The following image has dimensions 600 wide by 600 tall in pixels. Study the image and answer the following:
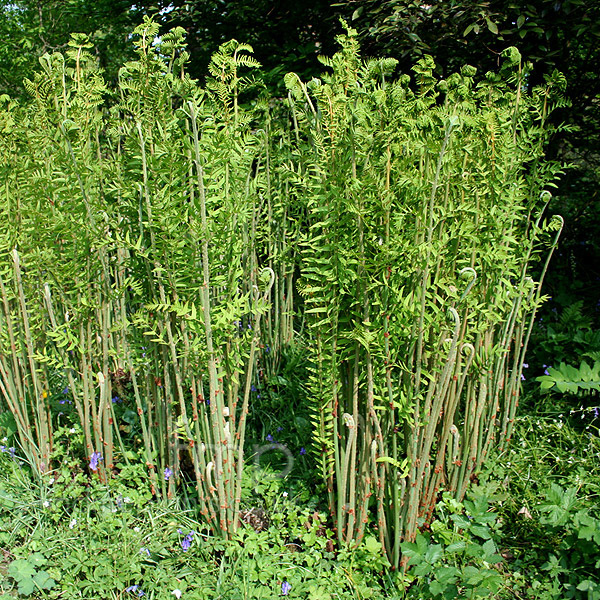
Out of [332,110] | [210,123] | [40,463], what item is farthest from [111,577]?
[332,110]

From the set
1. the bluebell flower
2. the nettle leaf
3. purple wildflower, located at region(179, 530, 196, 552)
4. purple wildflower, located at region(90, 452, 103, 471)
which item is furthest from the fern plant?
the nettle leaf

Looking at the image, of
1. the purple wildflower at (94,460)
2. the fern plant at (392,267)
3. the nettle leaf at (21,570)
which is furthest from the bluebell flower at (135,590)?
the fern plant at (392,267)

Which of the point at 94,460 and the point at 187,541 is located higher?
the point at 94,460

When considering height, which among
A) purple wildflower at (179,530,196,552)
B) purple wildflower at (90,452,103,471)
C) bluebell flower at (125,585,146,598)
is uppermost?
purple wildflower at (90,452,103,471)

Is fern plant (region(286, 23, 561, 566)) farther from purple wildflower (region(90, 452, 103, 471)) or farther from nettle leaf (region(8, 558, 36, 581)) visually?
nettle leaf (region(8, 558, 36, 581))

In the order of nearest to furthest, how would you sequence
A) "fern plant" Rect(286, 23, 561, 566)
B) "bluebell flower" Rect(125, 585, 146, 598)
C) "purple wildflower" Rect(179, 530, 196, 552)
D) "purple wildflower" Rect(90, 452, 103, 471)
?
"fern plant" Rect(286, 23, 561, 566) < "bluebell flower" Rect(125, 585, 146, 598) < "purple wildflower" Rect(179, 530, 196, 552) < "purple wildflower" Rect(90, 452, 103, 471)

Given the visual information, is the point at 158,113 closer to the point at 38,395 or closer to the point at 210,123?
the point at 210,123

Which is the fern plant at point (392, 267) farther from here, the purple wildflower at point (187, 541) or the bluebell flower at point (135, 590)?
the bluebell flower at point (135, 590)

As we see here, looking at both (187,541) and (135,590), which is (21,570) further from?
(187,541)

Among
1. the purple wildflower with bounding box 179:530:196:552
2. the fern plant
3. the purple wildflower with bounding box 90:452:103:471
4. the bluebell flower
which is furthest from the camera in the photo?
the purple wildflower with bounding box 90:452:103:471

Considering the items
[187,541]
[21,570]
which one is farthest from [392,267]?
[21,570]

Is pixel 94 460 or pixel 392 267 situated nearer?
pixel 392 267

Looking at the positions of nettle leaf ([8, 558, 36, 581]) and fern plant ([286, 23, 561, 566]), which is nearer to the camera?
fern plant ([286, 23, 561, 566])

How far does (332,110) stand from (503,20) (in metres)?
2.29
